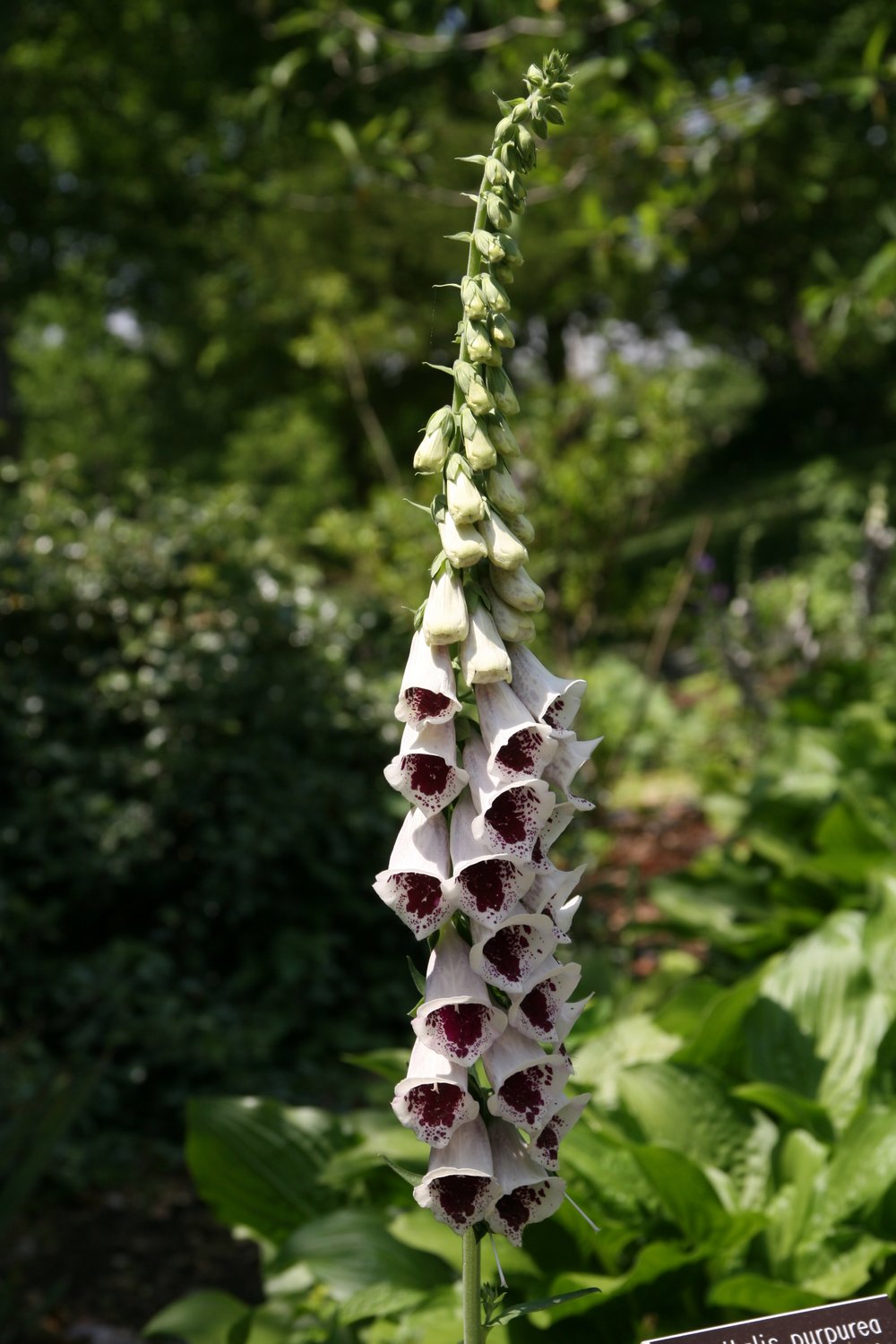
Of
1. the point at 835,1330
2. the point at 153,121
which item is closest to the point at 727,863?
the point at 835,1330

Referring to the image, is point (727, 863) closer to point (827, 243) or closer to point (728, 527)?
point (827, 243)

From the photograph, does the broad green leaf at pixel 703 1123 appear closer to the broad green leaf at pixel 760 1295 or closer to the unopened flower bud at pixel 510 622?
the broad green leaf at pixel 760 1295

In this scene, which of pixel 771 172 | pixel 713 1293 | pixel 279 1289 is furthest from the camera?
pixel 771 172

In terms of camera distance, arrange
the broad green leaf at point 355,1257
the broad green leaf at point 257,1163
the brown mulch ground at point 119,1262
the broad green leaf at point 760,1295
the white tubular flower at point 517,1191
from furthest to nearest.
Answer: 1. the brown mulch ground at point 119,1262
2. the broad green leaf at point 257,1163
3. the broad green leaf at point 355,1257
4. the broad green leaf at point 760,1295
5. the white tubular flower at point 517,1191

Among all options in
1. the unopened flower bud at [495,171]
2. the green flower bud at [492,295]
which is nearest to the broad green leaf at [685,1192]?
the green flower bud at [492,295]

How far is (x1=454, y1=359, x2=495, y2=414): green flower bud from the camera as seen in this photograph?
1.32 metres

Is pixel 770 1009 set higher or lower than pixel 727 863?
lower

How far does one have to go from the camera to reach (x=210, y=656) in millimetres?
4512

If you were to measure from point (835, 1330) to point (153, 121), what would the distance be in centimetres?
1942

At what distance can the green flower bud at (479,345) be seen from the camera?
1.31 meters

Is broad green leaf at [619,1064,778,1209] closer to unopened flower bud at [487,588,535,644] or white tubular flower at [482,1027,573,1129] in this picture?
white tubular flower at [482,1027,573,1129]

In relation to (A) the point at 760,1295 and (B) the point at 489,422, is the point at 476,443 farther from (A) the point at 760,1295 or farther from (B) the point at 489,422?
(A) the point at 760,1295

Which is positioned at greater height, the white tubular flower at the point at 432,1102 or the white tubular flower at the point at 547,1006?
the white tubular flower at the point at 547,1006

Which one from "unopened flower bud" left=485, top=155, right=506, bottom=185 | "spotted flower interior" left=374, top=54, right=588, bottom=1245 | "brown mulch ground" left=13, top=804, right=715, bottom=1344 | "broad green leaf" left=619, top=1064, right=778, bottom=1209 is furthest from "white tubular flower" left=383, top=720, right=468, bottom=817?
"brown mulch ground" left=13, top=804, right=715, bottom=1344
